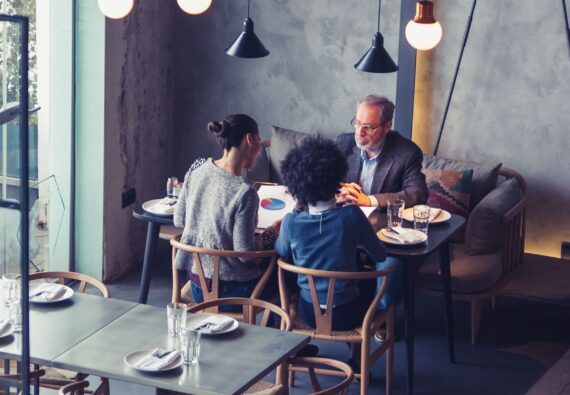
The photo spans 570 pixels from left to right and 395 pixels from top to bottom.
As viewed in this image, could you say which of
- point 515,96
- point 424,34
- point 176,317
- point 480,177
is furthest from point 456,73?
point 176,317

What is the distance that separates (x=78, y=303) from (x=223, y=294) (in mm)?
926

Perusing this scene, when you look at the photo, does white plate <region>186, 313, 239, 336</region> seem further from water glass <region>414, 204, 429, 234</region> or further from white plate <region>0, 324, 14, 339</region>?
water glass <region>414, 204, 429, 234</region>

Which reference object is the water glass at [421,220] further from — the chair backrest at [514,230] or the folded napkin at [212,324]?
the folded napkin at [212,324]

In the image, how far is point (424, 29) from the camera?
5254 millimetres

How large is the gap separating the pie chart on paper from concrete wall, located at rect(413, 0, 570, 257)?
1.65 m

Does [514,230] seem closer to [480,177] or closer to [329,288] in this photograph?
[480,177]

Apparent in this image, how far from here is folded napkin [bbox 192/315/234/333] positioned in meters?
3.58

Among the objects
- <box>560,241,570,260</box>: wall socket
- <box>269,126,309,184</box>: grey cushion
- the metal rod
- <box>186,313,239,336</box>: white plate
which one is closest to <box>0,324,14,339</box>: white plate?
<box>186,313,239,336</box>: white plate

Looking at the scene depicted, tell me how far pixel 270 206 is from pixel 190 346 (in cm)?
195

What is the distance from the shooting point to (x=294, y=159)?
175 inches

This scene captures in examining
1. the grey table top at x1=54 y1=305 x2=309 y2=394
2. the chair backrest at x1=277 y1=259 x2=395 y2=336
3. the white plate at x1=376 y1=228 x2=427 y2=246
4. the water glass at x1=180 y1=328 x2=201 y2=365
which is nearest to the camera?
the grey table top at x1=54 y1=305 x2=309 y2=394

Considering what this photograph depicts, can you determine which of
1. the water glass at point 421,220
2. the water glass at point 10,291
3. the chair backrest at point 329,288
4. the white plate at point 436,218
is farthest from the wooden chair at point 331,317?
the water glass at point 10,291

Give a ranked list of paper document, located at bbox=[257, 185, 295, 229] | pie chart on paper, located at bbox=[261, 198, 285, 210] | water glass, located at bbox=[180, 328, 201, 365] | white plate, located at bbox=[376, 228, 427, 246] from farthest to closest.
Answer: pie chart on paper, located at bbox=[261, 198, 285, 210]
paper document, located at bbox=[257, 185, 295, 229]
white plate, located at bbox=[376, 228, 427, 246]
water glass, located at bbox=[180, 328, 201, 365]

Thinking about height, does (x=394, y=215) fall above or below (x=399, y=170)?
below
